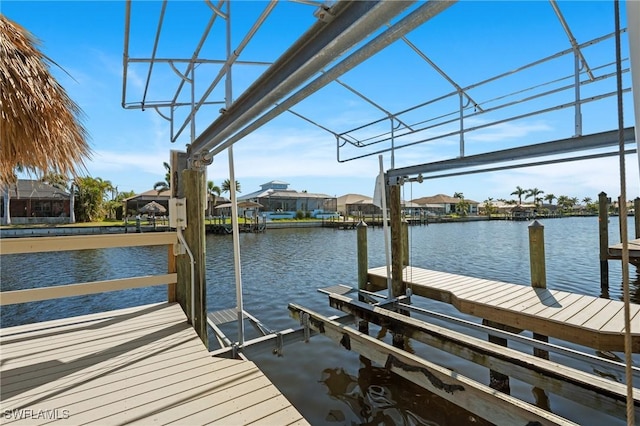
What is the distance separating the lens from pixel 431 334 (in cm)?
368

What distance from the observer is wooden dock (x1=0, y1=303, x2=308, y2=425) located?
1999 mm

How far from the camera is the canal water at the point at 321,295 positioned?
3920 millimetres

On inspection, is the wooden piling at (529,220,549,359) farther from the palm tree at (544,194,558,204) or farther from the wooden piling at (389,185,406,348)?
the palm tree at (544,194,558,204)

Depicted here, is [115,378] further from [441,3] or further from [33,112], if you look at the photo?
[441,3]

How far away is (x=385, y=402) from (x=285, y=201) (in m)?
43.2

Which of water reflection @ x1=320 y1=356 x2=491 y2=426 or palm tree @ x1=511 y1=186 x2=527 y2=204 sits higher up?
palm tree @ x1=511 y1=186 x2=527 y2=204

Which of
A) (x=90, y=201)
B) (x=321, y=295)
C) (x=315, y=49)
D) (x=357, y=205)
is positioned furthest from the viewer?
(x=357, y=205)

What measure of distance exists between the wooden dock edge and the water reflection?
0.93m

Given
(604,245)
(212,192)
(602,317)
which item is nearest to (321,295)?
(602,317)

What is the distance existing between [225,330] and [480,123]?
584 centimetres

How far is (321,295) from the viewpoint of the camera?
9.08 m

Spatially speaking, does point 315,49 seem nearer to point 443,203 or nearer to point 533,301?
point 533,301

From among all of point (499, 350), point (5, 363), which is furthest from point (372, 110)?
point (5, 363)

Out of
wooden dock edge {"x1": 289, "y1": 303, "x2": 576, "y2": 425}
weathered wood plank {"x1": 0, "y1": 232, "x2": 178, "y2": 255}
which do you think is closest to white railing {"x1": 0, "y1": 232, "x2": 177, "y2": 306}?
weathered wood plank {"x1": 0, "y1": 232, "x2": 178, "y2": 255}
